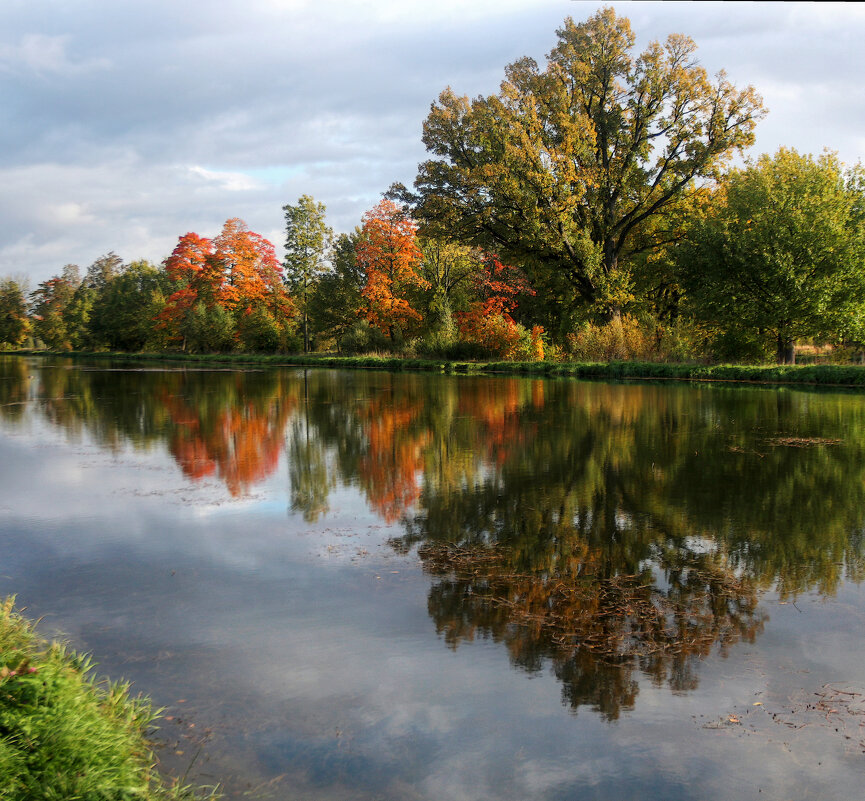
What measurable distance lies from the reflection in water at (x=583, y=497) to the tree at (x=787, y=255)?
36.5ft

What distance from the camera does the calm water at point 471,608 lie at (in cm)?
352

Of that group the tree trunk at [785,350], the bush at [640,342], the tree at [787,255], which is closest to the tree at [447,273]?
the bush at [640,342]

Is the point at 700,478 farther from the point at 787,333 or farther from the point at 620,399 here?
the point at 787,333

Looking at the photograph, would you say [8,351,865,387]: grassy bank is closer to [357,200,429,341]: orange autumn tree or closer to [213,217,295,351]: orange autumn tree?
[357,200,429,341]: orange autumn tree

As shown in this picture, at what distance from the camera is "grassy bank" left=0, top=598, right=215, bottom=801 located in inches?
117

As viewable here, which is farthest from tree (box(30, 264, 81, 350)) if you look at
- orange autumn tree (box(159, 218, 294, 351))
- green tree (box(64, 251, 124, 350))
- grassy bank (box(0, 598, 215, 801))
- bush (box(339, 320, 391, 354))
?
grassy bank (box(0, 598, 215, 801))

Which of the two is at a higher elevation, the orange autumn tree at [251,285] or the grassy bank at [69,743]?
the orange autumn tree at [251,285]

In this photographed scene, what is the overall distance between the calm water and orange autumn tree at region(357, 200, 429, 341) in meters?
36.1

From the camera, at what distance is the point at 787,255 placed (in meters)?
30.0

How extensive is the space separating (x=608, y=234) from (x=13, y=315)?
303 ft

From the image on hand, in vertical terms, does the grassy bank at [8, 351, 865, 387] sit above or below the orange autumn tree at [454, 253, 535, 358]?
below

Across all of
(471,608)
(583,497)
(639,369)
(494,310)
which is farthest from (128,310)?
(471,608)

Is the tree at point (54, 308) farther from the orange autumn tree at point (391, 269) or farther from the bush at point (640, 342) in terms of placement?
the bush at point (640, 342)

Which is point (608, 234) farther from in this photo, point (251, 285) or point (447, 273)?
point (251, 285)
